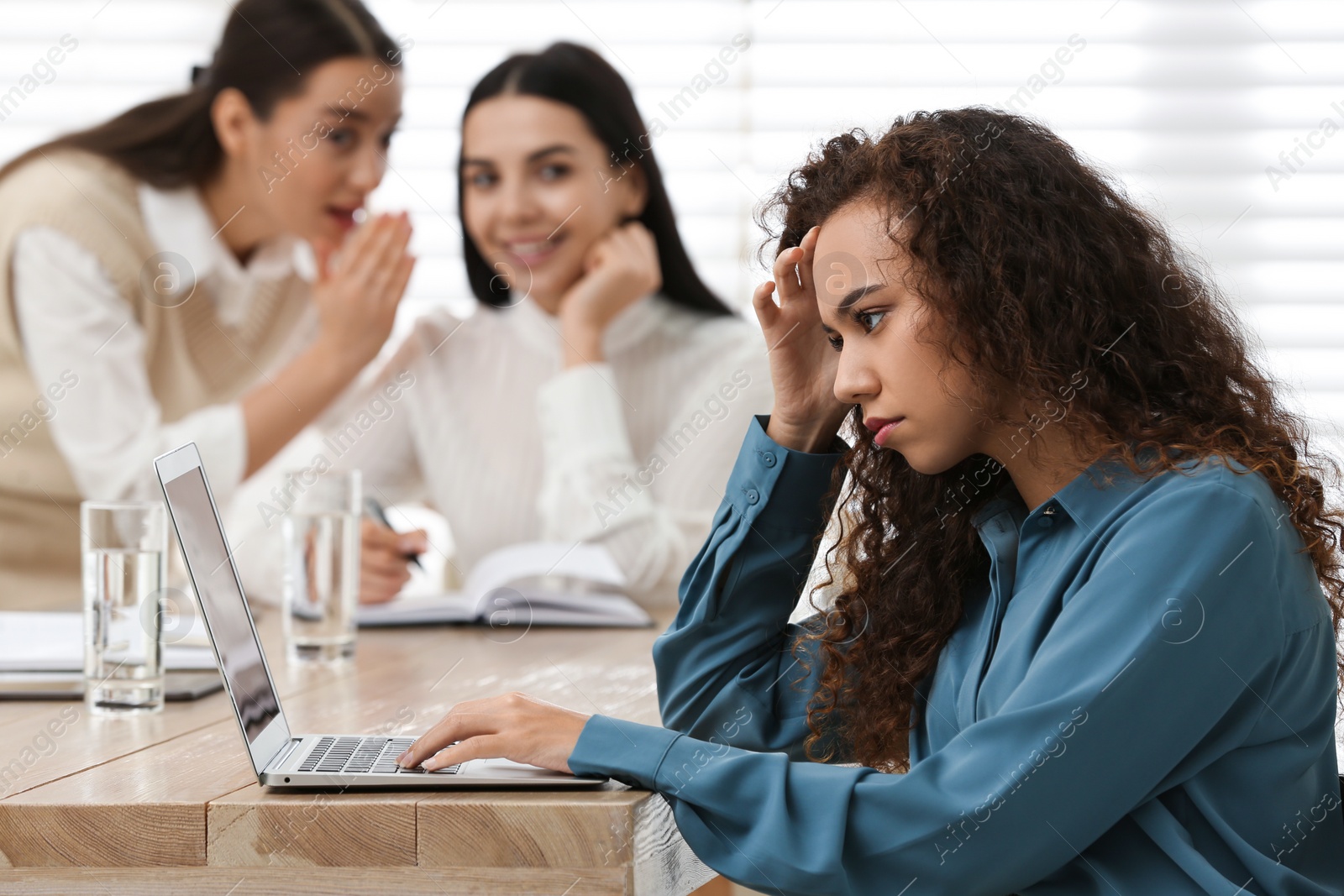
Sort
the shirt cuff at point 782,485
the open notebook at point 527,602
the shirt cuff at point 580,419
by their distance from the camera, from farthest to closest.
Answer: the shirt cuff at point 580,419 → the open notebook at point 527,602 → the shirt cuff at point 782,485

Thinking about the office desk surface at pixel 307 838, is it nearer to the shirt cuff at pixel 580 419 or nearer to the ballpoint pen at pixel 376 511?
the ballpoint pen at pixel 376 511

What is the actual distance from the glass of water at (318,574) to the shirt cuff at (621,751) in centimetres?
68

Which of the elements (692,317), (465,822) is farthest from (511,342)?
(465,822)

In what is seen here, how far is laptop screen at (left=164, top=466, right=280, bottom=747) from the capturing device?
2.82ft

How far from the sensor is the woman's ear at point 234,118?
229cm

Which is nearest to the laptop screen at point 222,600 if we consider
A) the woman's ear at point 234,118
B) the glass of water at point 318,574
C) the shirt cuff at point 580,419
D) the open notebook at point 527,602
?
the glass of water at point 318,574

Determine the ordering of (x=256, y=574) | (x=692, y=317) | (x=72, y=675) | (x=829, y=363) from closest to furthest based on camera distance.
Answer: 1. (x=829, y=363)
2. (x=72, y=675)
3. (x=256, y=574)
4. (x=692, y=317)

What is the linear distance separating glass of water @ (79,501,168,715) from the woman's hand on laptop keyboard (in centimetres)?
43

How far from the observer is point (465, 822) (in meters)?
0.78

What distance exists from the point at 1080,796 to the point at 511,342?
171 cm

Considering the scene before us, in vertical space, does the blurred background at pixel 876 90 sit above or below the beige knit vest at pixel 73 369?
above

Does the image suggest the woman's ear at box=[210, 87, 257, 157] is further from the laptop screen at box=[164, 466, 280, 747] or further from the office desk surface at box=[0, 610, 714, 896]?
the office desk surface at box=[0, 610, 714, 896]

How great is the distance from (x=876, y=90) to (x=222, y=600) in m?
1.79

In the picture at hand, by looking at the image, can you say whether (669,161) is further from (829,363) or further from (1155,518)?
(1155,518)
